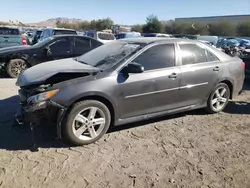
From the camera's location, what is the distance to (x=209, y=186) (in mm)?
3213

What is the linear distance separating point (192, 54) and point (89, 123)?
96.1 inches

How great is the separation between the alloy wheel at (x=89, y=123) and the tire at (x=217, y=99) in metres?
2.48

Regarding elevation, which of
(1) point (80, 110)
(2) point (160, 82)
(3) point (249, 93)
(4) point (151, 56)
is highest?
(4) point (151, 56)

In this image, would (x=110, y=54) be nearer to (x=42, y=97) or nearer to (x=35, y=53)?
(x=42, y=97)

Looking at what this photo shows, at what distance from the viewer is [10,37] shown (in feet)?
41.3

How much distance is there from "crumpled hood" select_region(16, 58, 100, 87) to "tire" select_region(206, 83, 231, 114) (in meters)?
2.53

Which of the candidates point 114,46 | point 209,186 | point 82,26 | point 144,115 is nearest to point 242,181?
point 209,186

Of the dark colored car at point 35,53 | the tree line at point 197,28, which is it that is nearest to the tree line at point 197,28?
the tree line at point 197,28

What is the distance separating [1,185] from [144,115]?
95.4 inches

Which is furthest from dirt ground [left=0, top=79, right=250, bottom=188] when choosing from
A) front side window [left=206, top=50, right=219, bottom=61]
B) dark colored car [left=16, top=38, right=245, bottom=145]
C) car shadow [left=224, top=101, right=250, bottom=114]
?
front side window [left=206, top=50, right=219, bottom=61]

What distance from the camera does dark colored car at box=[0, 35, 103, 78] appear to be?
28.3ft

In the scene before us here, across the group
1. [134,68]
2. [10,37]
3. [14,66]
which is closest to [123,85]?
[134,68]

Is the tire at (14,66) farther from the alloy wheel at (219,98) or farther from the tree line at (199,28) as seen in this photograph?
the tree line at (199,28)

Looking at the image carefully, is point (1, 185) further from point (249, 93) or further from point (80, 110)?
point (249, 93)
